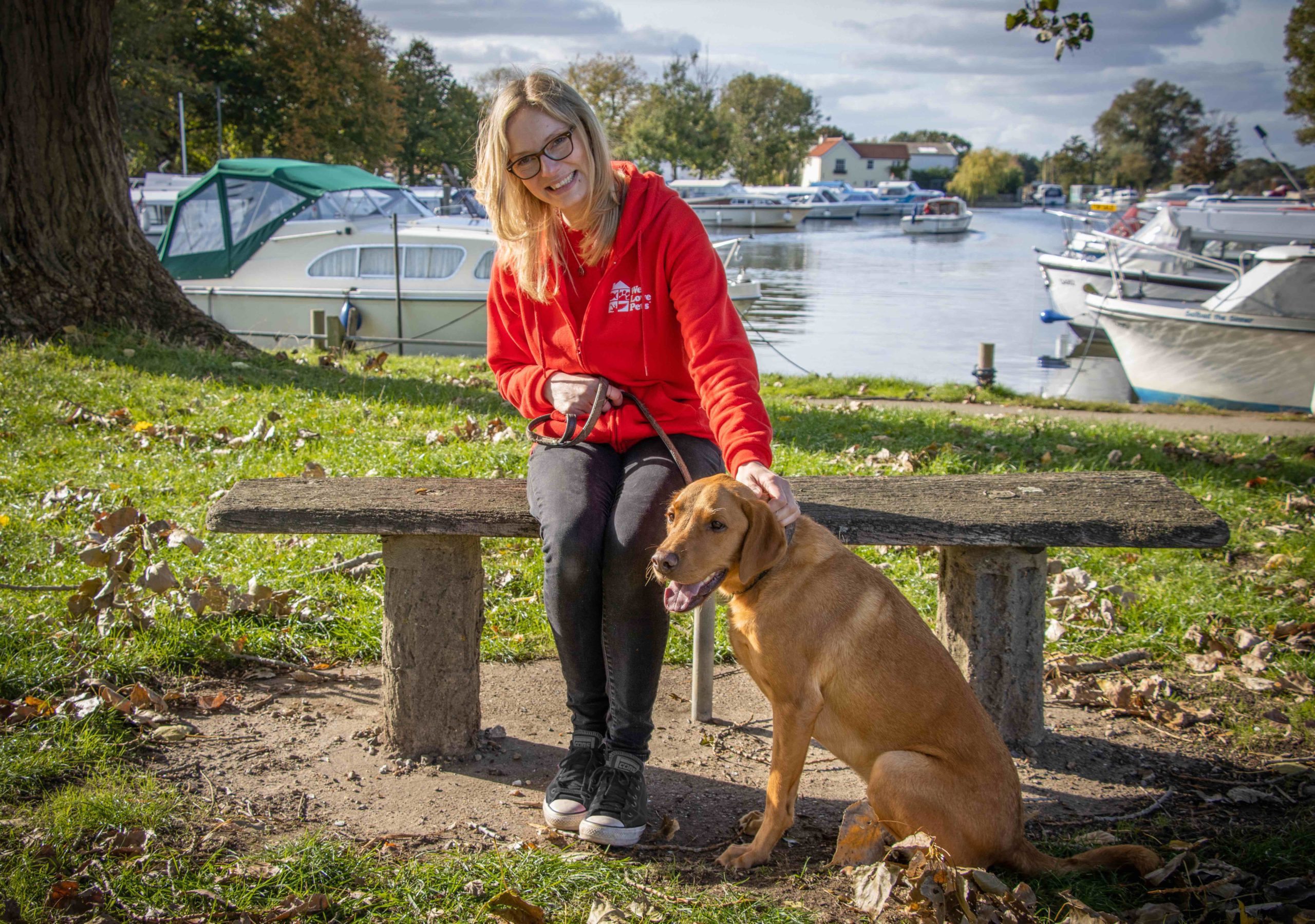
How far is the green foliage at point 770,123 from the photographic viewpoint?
94562 millimetres

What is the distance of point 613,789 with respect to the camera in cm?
281

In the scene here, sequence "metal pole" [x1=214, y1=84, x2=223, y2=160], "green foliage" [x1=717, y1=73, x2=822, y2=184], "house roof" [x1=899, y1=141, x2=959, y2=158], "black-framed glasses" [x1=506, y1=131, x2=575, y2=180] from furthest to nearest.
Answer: "house roof" [x1=899, y1=141, x2=959, y2=158], "green foliage" [x1=717, y1=73, x2=822, y2=184], "metal pole" [x1=214, y1=84, x2=223, y2=160], "black-framed glasses" [x1=506, y1=131, x2=575, y2=180]

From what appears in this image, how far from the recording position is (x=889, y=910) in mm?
2385

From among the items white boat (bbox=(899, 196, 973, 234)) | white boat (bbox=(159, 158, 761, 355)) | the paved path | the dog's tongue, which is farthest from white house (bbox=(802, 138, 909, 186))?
the dog's tongue

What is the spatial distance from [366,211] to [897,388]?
9.85 meters

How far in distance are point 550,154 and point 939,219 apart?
58901mm

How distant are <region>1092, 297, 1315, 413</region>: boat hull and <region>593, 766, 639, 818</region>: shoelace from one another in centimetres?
1271

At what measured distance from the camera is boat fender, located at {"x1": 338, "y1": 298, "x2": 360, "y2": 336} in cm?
1417

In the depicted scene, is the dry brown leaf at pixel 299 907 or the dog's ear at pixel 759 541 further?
the dog's ear at pixel 759 541

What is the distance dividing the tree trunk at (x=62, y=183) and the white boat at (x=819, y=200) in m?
62.1

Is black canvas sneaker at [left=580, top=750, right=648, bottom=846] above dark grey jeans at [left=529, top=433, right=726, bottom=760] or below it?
below

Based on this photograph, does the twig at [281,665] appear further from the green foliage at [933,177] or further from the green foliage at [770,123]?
the green foliage at [933,177]

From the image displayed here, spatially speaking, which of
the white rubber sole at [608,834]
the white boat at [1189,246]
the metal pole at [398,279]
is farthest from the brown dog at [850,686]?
the white boat at [1189,246]

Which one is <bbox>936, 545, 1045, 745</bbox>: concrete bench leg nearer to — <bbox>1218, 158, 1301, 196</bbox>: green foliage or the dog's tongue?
the dog's tongue
